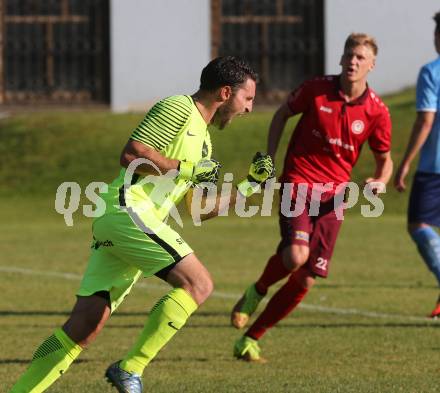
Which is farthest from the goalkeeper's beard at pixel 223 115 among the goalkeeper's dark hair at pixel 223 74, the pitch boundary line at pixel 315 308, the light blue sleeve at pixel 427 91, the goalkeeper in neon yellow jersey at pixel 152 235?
the pitch boundary line at pixel 315 308

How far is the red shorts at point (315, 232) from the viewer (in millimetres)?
9609

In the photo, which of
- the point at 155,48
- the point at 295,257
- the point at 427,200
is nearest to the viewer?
the point at 295,257

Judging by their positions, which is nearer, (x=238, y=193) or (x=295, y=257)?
(x=238, y=193)

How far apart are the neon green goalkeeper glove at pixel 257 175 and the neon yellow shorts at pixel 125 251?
48 centimetres

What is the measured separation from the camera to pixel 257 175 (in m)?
7.52

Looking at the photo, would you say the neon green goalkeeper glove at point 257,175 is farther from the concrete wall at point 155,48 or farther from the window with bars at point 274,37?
the concrete wall at point 155,48

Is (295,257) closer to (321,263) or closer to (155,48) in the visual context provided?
(321,263)

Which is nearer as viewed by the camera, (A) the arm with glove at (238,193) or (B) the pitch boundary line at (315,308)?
(A) the arm with glove at (238,193)

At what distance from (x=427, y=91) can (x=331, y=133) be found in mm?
1111

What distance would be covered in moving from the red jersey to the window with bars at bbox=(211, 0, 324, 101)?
2230 cm

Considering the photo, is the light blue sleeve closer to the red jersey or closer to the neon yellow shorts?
the red jersey

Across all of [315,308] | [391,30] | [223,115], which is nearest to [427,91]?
[315,308]

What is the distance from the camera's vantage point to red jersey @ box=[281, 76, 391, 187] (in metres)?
9.97

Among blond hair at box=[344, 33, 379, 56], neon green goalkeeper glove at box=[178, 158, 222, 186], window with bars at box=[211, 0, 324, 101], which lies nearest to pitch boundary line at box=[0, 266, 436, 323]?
blond hair at box=[344, 33, 379, 56]
